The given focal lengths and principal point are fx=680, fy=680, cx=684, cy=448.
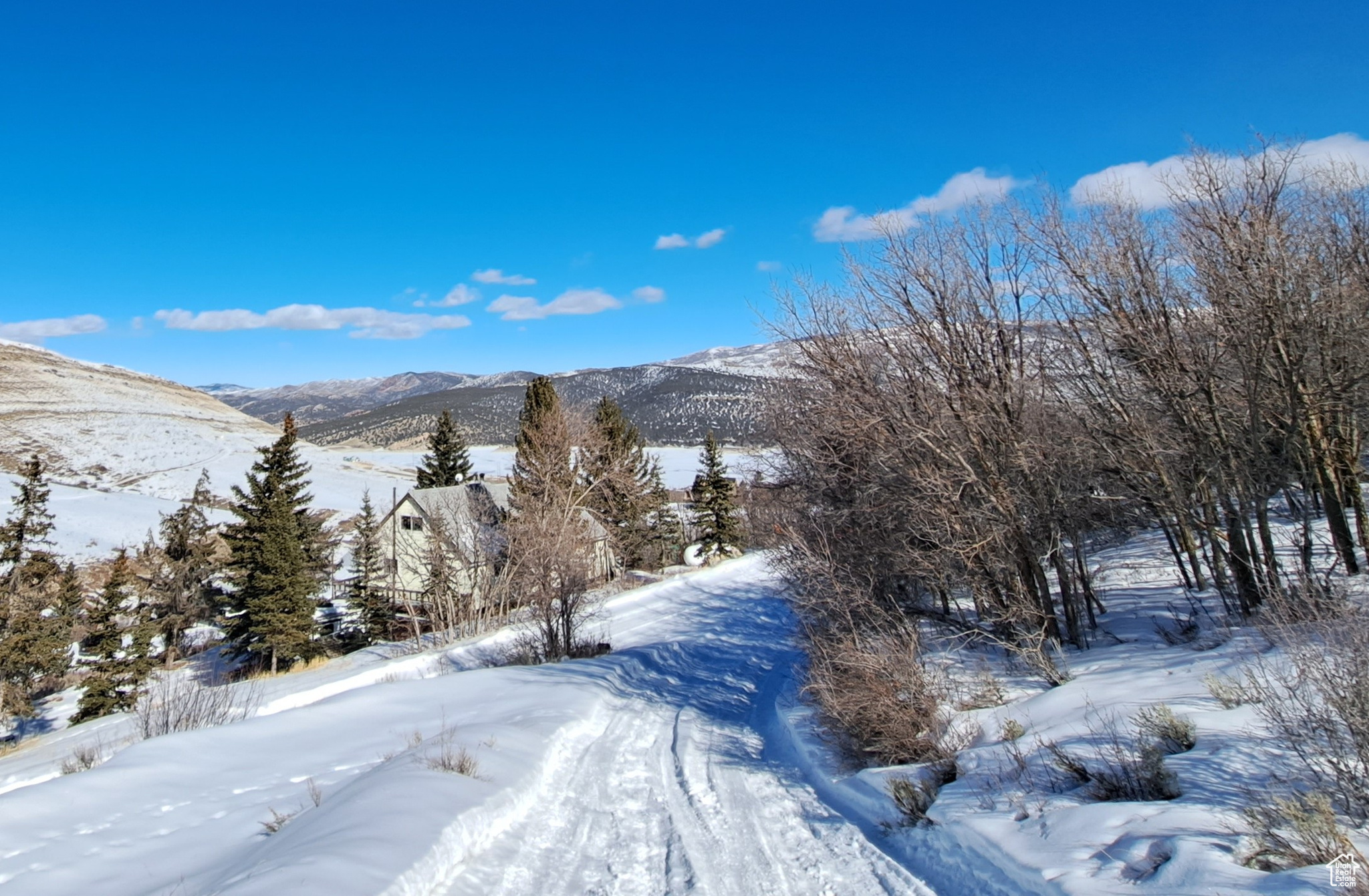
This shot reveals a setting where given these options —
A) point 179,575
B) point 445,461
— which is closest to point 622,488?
point 445,461

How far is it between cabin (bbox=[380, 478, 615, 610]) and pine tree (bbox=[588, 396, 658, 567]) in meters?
1.18

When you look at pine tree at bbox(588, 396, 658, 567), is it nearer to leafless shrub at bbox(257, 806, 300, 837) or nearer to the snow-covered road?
the snow-covered road

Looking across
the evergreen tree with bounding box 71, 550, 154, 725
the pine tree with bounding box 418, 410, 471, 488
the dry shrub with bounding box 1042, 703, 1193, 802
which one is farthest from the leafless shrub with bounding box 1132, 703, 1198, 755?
the pine tree with bounding box 418, 410, 471, 488

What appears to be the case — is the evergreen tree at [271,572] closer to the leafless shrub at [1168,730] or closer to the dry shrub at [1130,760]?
the dry shrub at [1130,760]

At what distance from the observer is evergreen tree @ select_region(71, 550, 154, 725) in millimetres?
22219

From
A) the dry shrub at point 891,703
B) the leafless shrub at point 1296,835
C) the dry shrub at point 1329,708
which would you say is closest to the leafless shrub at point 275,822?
the dry shrub at point 891,703

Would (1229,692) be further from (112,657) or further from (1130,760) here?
(112,657)

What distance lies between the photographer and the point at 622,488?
117 feet

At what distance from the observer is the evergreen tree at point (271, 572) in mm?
26250

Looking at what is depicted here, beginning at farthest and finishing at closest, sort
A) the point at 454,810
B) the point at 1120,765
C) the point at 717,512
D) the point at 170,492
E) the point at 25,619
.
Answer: the point at 170,492 → the point at 717,512 → the point at 25,619 → the point at 454,810 → the point at 1120,765

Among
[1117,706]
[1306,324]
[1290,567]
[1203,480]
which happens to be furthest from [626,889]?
[1290,567]

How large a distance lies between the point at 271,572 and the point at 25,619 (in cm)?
736

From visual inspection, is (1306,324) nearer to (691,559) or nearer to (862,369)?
(862,369)

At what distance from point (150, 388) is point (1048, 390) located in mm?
125772
